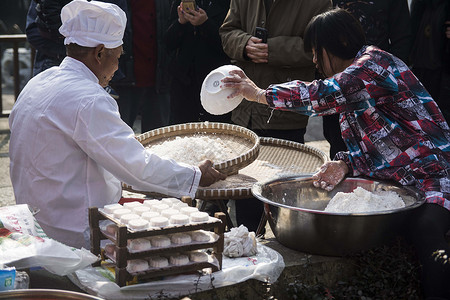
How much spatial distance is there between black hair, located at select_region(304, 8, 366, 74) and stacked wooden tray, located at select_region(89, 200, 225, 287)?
3.72 feet

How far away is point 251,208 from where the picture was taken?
13.3ft

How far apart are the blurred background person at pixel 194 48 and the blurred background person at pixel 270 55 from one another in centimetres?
36

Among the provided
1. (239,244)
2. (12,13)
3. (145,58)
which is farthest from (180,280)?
(12,13)

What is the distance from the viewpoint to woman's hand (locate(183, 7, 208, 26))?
180 inches

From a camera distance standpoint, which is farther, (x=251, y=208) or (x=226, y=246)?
(x=251, y=208)

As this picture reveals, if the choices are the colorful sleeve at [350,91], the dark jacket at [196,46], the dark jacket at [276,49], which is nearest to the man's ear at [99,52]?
the colorful sleeve at [350,91]

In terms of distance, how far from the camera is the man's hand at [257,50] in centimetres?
414

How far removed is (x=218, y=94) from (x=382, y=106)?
876 mm

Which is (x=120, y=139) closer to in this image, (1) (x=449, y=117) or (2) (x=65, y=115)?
(2) (x=65, y=115)

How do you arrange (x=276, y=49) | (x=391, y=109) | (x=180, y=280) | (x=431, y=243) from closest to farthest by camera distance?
(x=180, y=280), (x=431, y=243), (x=391, y=109), (x=276, y=49)

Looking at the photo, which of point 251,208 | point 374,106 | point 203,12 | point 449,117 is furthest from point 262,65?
point 449,117

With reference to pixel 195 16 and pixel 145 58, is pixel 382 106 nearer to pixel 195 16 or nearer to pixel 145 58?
pixel 195 16

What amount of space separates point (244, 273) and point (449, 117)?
3.17m

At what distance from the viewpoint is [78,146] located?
2742mm
